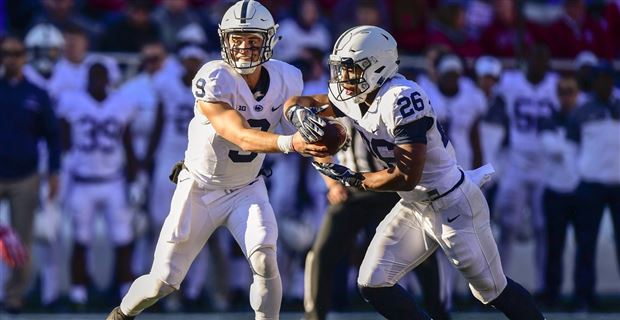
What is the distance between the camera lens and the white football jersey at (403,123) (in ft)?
20.2

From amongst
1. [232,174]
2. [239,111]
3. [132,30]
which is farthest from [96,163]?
[239,111]

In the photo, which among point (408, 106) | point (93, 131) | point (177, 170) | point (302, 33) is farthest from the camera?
point (302, 33)

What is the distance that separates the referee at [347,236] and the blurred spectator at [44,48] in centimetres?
320

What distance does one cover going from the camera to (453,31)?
37.6 feet

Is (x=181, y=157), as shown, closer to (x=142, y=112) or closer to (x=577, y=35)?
(x=142, y=112)

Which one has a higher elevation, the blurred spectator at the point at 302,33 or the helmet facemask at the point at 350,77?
the helmet facemask at the point at 350,77

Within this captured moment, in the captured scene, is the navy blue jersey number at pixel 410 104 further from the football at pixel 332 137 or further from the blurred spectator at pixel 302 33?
the blurred spectator at pixel 302 33

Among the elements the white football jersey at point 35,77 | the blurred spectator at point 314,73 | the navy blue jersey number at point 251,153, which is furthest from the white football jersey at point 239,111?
the white football jersey at point 35,77

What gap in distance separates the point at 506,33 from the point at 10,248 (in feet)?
15.5

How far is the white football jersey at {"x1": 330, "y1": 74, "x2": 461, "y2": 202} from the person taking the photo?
6.16 meters

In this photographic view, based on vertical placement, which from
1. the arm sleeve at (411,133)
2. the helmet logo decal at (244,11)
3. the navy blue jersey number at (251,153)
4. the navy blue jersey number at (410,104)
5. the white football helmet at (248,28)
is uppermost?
the helmet logo decal at (244,11)

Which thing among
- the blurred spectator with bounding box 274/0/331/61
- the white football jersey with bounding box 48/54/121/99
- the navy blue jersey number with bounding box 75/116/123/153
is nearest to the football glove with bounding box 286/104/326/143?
the navy blue jersey number with bounding box 75/116/123/153

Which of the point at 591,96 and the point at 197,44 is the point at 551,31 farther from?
the point at 197,44

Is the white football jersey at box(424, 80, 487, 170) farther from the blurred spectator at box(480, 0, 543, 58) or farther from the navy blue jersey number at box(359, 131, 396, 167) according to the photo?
the navy blue jersey number at box(359, 131, 396, 167)
